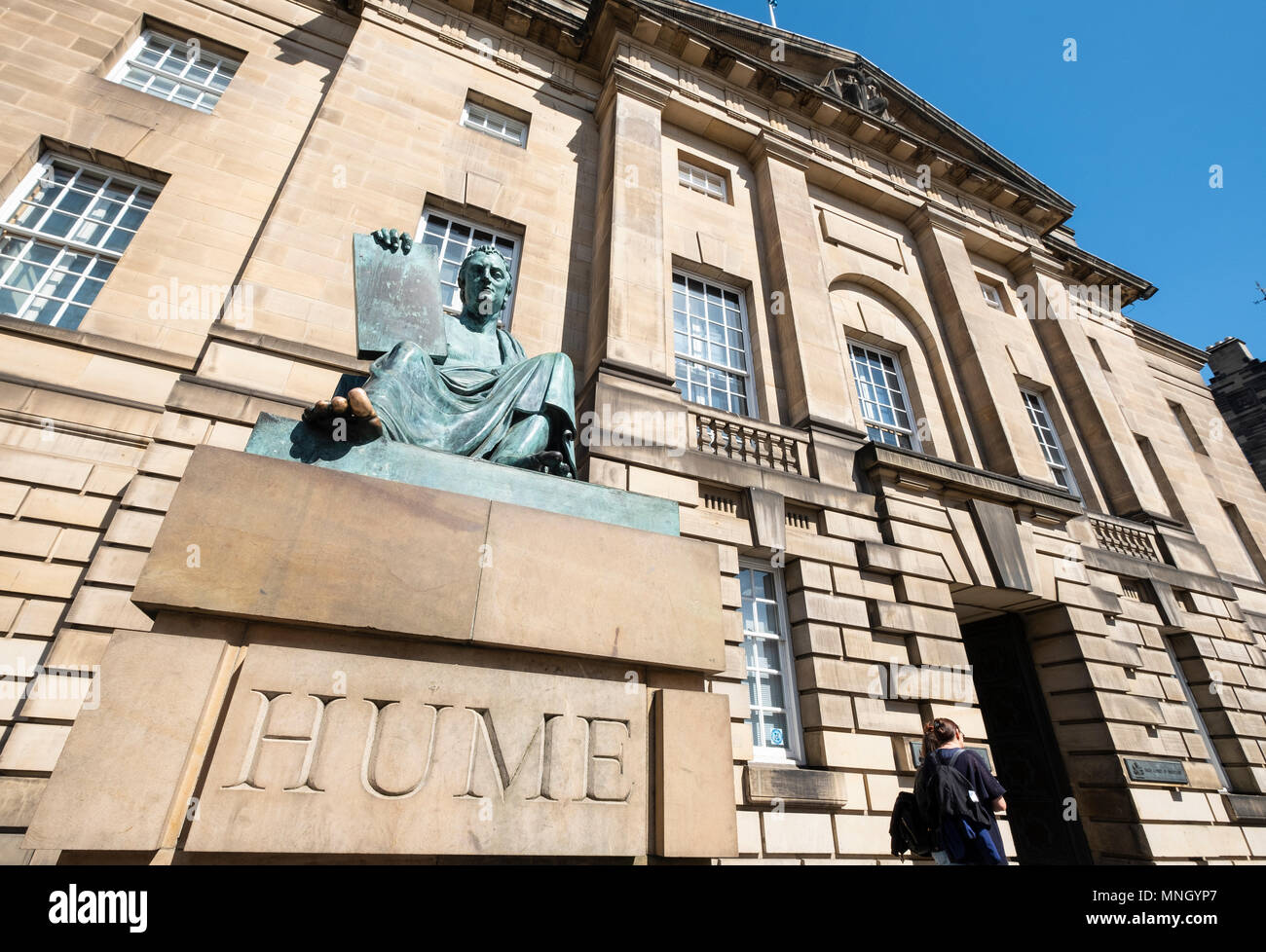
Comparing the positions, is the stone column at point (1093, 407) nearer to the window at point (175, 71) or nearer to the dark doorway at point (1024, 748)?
the dark doorway at point (1024, 748)

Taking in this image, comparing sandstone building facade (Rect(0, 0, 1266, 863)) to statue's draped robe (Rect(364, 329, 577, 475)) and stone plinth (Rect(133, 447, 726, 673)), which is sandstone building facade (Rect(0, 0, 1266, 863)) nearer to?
stone plinth (Rect(133, 447, 726, 673))

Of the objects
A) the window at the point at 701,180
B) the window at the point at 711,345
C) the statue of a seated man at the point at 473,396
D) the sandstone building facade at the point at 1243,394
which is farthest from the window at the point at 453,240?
the sandstone building facade at the point at 1243,394

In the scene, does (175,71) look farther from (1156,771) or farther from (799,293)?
(1156,771)

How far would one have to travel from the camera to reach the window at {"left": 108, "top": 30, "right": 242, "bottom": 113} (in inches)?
390

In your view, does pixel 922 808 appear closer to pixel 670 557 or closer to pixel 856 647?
pixel 670 557

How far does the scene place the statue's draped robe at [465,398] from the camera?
4.54m

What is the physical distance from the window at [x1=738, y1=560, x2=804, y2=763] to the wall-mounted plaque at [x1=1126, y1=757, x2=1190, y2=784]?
6.22 m

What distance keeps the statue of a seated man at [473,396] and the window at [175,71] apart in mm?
8307

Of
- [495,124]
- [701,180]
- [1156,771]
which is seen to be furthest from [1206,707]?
[495,124]

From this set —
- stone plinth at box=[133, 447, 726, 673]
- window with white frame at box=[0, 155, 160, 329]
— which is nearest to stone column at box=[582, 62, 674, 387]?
stone plinth at box=[133, 447, 726, 673]

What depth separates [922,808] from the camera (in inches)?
186

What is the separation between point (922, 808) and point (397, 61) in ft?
47.5

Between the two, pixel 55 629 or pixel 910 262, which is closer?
pixel 55 629
